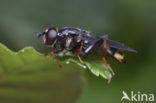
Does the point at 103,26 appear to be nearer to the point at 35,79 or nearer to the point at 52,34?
the point at 52,34

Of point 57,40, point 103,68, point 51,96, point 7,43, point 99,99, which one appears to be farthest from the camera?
point 7,43

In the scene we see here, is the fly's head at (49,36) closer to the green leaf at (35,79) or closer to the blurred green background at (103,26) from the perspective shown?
the green leaf at (35,79)

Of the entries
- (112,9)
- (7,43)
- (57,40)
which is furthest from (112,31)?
(57,40)

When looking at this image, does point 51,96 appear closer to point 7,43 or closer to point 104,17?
point 7,43

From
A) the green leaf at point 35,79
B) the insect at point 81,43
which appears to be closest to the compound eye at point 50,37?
the insect at point 81,43

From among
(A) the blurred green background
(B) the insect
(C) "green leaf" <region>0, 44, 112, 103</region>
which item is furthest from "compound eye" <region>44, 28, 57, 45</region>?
(A) the blurred green background

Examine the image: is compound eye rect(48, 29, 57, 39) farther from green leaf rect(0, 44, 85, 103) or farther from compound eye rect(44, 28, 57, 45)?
green leaf rect(0, 44, 85, 103)
